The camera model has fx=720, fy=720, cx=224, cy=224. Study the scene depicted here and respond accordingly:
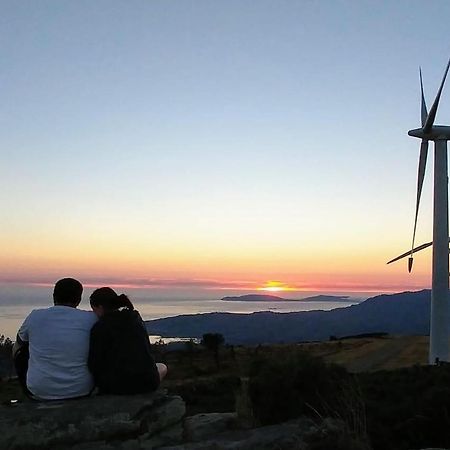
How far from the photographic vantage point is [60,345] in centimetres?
802

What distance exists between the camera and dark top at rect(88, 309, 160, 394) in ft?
26.8

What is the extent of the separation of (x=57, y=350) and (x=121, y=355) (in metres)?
0.72

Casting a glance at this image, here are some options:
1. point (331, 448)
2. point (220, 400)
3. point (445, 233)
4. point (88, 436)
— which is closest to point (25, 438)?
point (88, 436)

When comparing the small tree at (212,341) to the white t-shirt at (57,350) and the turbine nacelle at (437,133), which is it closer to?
the turbine nacelle at (437,133)

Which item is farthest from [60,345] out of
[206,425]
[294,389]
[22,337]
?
[294,389]

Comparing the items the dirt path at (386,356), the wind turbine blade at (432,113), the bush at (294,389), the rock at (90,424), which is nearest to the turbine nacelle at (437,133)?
the wind turbine blade at (432,113)

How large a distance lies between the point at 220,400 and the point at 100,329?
13.5 meters

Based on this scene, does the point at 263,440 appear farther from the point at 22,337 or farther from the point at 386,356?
the point at 386,356

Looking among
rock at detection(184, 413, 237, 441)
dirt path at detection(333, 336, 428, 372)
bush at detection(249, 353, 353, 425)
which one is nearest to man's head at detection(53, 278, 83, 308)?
rock at detection(184, 413, 237, 441)

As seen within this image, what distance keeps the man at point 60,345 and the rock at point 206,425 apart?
1604mm

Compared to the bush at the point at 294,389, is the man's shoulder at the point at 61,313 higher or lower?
higher

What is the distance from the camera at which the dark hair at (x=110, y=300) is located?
332 inches

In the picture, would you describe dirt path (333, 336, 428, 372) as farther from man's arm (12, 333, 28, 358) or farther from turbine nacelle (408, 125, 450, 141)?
man's arm (12, 333, 28, 358)

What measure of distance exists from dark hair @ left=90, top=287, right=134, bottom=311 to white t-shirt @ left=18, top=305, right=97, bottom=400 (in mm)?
241
